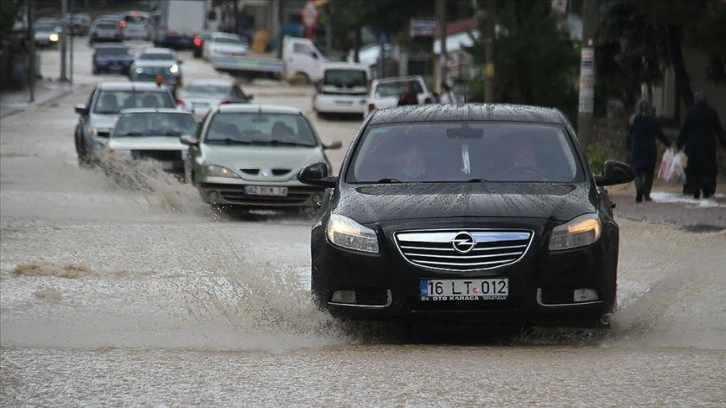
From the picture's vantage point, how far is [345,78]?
156 feet

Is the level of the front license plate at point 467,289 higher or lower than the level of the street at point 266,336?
higher

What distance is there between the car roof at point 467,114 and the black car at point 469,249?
609mm

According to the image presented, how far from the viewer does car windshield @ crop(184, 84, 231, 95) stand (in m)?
40.6

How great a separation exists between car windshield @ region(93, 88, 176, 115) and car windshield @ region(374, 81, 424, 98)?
50.9ft

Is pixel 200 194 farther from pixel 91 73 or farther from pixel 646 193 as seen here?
pixel 91 73

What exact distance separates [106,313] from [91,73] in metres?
58.8

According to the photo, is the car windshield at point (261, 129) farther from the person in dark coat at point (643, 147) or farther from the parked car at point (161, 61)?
the parked car at point (161, 61)

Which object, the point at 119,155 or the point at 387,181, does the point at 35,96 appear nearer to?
the point at 119,155

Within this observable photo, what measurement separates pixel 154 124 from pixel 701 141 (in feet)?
28.3

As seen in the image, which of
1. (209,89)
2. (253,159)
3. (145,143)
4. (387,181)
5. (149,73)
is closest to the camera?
(387,181)

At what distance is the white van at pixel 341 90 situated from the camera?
46594 millimetres

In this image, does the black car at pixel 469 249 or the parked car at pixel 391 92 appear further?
the parked car at pixel 391 92

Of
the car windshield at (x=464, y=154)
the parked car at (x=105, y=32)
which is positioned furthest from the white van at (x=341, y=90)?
the parked car at (x=105, y=32)

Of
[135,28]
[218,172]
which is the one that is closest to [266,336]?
[218,172]
